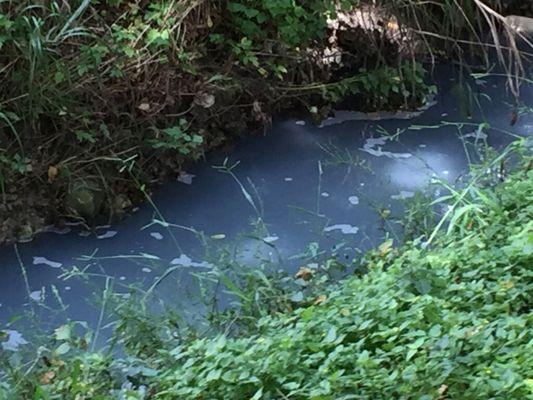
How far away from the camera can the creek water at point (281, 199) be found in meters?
3.45

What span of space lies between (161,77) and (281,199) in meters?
0.81

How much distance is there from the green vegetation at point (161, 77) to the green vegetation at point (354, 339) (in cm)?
100

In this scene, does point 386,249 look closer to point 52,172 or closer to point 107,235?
point 107,235

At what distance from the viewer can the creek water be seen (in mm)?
3451

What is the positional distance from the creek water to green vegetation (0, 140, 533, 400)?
46 cm

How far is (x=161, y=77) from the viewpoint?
4035 millimetres

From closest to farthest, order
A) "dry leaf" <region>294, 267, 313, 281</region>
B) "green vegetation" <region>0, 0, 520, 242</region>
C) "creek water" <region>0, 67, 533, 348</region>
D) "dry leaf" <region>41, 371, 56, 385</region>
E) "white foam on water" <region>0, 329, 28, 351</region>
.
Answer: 1. "dry leaf" <region>41, 371, 56, 385</region>
2. "white foam on water" <region>0, 329, 28, 351</region>
3. "dry leaf" <region>294, 267, 313, 281</region>
4. "creek water" <region>0, 67, 533, 348</region>
5. "green vegetation" <region>0, 0, 520, 242</region>

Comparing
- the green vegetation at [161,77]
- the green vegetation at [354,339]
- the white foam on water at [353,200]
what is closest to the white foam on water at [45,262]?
the green vegetation at [161,77]

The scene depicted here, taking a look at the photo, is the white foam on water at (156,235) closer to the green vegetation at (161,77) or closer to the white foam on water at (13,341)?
the green vegetation at (161,77)

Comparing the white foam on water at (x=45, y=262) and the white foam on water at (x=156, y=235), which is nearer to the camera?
the white foam on water at (x=45, y=262)

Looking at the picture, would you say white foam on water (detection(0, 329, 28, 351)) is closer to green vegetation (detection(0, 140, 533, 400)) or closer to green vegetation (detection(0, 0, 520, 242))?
green vegetation (detection(0, 140, 533, 400))

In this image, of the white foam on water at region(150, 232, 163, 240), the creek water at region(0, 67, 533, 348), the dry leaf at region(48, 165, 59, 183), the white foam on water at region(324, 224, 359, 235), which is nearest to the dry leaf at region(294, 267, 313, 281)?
the creek water at region(0, 67, 533, 348)

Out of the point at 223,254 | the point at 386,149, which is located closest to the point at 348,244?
the point at 223,254

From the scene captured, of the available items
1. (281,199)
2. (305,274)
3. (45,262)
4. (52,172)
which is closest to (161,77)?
(52,172)
